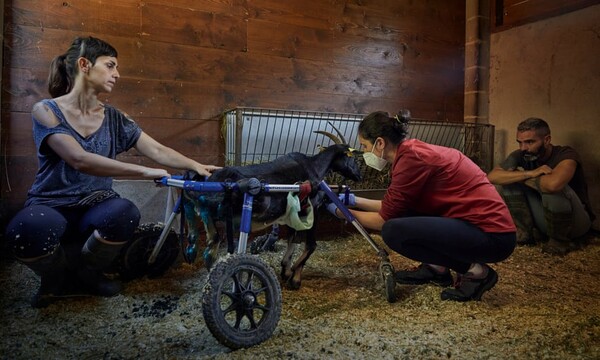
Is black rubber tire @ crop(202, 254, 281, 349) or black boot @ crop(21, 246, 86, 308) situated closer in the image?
black rubber tire @ crop(202, 254, 281, 349)

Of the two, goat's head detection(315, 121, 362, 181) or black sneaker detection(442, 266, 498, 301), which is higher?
goat's head detection(315, 121, 362, 181)

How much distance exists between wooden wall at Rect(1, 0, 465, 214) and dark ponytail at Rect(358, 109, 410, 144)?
1630 mm

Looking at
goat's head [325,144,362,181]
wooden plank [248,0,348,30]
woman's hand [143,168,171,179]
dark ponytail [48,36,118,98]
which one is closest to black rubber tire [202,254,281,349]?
woman's hand [143,168,171,179]

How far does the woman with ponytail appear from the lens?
6.24ft

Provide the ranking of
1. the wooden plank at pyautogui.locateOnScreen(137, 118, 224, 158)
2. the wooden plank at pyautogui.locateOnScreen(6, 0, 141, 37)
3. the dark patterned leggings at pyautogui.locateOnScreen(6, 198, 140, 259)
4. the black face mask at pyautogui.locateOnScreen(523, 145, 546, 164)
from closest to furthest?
the dark patterned leggings at pyautogui.locateOnScreen(6, 198, 140, 259) → the wooden plank at pyautogui.locateOnScreen(6, 0, 141, 37) → the wooden plank at pyautogui.locateOnScreen(137, 118, 224, 158) → the black face mask at pyautogui.locateOnScreen(523, 145, 546, 164)

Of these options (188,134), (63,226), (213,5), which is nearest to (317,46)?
(213,5)

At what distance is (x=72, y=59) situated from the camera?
2146mm

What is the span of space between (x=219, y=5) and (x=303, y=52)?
801mm

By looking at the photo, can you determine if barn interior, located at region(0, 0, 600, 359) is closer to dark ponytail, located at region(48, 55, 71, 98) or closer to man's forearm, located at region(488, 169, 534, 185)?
man's forearm, located at region(488, 169, 534, 185)

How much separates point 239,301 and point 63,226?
929mm

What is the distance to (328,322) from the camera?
6.20 ft

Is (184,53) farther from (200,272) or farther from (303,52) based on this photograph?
(200,272)

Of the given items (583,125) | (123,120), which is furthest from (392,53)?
(123,120)

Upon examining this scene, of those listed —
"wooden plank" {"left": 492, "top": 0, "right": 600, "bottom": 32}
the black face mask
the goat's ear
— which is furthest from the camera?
"wooden plank" {"left": 492, "top": 0, "right": 600, "bottom": 32}
